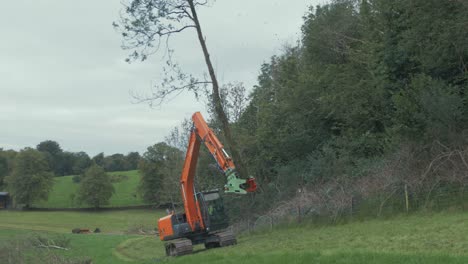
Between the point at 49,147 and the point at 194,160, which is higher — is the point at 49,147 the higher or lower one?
the higher one

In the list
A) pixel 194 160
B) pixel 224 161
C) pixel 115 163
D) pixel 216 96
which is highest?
pixel 115 163

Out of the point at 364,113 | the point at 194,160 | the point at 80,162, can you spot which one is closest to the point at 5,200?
the point at 80,162

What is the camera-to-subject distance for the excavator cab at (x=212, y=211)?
865 inches

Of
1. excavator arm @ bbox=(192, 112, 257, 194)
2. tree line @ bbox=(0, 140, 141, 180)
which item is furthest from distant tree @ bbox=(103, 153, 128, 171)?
excavator arm @ bbox=(192, 112, 257, 194)

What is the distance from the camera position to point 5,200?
98.8m

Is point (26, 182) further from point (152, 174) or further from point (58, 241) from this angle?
point (58, 241)

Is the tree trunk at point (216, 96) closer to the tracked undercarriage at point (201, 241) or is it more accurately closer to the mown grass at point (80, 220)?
the tracked undercarriage at point (201, 241)

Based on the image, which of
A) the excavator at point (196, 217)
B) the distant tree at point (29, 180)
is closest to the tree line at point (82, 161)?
the distant tree at point (29, 180)

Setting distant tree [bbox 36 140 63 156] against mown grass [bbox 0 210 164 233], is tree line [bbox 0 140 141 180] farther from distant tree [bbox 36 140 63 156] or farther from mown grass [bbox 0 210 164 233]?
mown grass [bbox 0 210 164 233]

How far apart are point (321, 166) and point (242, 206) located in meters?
8.48

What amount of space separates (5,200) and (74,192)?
1262cm

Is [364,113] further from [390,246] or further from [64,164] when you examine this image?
[64,164]

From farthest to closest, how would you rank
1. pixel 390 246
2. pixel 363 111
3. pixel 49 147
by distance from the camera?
pixel 49 147, pixel 363 111, pixel 390 246

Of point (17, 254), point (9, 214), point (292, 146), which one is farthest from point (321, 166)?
point (9, 214)
